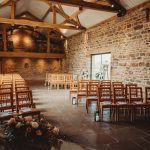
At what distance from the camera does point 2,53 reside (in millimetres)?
13781

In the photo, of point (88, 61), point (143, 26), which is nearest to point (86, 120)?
point (143, 26)

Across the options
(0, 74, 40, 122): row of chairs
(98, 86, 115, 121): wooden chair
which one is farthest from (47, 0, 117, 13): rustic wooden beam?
(0, 74, 40, 122): row of chairs

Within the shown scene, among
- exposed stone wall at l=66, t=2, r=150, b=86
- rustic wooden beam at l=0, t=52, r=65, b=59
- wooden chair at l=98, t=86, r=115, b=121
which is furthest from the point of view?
rustic wooden beam at l=0, t=52, r=65, b=59

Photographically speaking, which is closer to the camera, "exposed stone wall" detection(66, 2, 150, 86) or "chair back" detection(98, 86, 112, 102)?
"chair back" detection(98, 86, 112, 102)

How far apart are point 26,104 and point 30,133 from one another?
243 centimetres

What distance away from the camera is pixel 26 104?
4297 mm

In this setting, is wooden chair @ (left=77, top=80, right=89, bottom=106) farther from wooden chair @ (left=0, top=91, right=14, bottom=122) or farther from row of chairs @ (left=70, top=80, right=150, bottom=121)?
wooden chair @ (left=0, top=91, right=14, bottom=122)

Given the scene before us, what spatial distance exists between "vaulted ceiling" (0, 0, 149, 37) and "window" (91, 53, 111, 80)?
188 centimetres

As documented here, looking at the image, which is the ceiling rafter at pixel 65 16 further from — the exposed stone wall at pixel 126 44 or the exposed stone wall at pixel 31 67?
the exposed stone wall at pixel 31 67

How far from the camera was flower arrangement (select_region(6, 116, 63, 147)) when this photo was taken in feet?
6.37

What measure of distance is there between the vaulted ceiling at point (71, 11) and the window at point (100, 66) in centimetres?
188

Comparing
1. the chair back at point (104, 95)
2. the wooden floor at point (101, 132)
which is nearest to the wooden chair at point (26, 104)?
the wooden floor at point (101, 132)

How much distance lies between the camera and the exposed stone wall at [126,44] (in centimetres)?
694

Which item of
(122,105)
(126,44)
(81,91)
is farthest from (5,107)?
(126,44)
